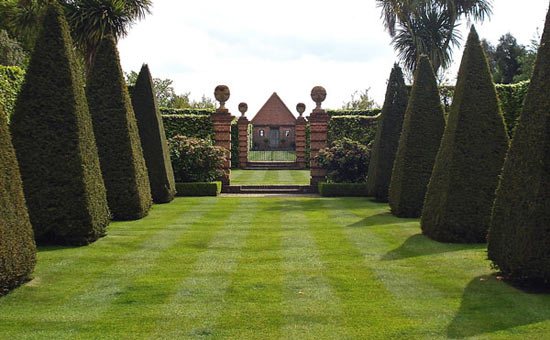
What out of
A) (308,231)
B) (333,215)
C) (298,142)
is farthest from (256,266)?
(298,142)

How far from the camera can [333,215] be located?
13.5 meters

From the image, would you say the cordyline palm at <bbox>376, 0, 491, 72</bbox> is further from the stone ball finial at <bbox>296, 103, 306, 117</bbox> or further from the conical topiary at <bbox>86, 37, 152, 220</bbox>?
the conical topiary at <bbox>86, 37, 152, 220</bbox>

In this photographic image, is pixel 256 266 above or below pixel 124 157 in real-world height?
below

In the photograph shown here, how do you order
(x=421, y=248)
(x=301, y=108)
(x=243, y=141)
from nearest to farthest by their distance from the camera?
(x=421, y=248)
(x=243, y=141)
(x=301, y=108)

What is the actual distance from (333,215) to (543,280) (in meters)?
7.29

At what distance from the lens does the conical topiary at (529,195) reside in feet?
20.3

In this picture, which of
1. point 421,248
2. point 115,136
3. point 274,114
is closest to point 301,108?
point 115,136

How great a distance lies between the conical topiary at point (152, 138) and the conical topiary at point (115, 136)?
289 centimetres

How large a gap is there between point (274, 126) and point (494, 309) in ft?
170

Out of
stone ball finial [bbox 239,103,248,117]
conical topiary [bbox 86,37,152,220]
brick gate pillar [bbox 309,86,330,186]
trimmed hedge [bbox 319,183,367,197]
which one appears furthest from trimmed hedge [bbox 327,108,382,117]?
conical topiary [bbox 86,37,152,220]

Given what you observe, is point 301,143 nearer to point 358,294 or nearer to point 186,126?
point 186,126

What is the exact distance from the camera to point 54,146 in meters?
9.30

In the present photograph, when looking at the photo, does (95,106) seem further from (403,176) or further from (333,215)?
(403,176)

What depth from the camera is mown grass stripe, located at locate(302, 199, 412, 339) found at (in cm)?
525
